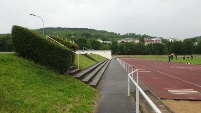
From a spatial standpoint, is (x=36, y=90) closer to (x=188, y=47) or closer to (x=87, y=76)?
(x=87, y=76)

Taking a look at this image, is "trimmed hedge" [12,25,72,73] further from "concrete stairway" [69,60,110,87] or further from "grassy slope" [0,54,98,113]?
"concrete stairway" [69,60,110,87]

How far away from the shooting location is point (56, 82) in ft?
34.1

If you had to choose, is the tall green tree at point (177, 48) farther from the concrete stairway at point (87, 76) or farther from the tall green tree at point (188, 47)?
the concrete stairway at point (87, 76)

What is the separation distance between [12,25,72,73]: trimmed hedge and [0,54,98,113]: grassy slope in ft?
1.93

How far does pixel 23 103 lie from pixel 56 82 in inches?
137

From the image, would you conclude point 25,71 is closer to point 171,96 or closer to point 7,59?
point 7,59

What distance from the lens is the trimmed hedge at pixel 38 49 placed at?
11.8 meters

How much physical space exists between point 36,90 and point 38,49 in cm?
364

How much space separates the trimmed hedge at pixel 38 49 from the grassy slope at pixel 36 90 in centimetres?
59

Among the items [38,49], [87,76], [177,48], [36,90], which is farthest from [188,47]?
[36,90]

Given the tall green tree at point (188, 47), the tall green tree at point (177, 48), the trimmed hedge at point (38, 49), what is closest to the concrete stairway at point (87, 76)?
the trimmed hedge at point (38, 49)

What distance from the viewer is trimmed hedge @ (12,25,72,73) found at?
1175 cm

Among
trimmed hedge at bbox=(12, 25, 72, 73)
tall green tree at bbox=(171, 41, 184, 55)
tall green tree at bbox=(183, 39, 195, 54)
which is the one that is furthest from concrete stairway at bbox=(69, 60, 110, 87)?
tall green tree at bbox=(171, 41, 184, 55)

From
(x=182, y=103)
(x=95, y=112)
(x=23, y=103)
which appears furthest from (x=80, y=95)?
(x=182, y=103)
